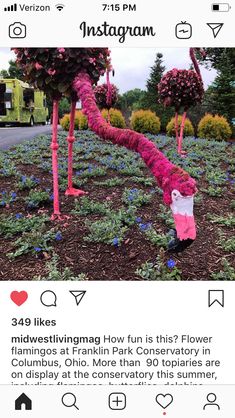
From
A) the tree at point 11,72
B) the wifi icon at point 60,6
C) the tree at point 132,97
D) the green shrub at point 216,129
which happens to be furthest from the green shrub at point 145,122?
the wifi icon at point 60,6

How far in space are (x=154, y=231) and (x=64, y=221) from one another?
2.60ft

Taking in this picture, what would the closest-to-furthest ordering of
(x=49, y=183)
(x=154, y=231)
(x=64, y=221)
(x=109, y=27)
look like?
(x=109, y=27)
(x=154, y=231)
(x=64, y=221)
(x=49, y=183)

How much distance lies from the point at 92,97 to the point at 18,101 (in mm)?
6420

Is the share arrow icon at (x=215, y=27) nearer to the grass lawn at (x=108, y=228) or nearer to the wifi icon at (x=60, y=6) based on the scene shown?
the wifi icon at (x=60, y=6)

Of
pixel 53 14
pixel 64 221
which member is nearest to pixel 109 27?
pixel 53 14

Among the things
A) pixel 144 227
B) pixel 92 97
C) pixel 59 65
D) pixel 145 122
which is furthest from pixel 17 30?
pixel 145 122

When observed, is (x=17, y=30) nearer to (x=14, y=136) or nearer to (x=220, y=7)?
(x=220, y=7)

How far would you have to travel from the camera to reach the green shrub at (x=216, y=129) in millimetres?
9312

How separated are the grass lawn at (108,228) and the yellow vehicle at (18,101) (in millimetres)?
1068
